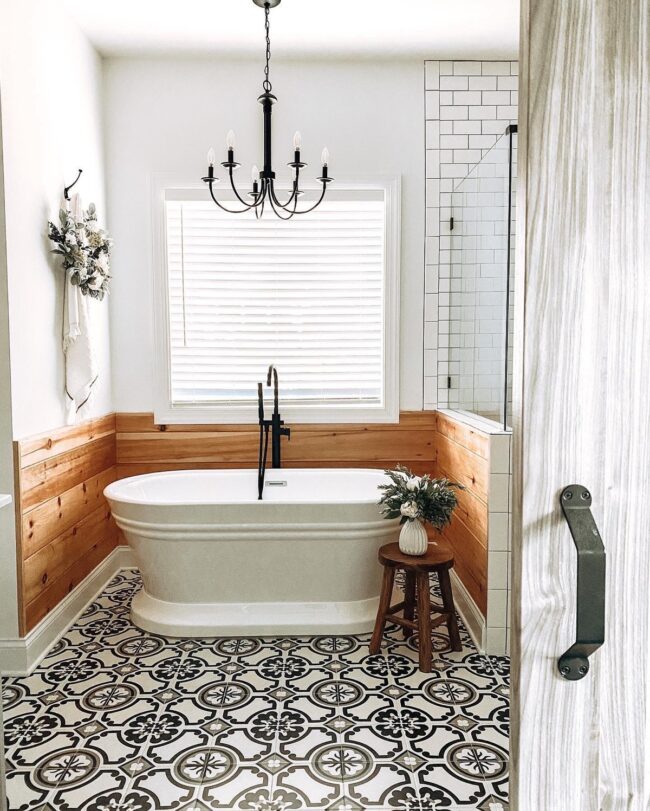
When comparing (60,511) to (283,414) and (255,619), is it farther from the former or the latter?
(283,414)

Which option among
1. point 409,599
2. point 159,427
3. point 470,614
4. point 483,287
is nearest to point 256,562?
point 409,599

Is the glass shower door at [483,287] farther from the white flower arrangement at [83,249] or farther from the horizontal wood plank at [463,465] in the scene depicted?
the white flower arrangement at [83,249]

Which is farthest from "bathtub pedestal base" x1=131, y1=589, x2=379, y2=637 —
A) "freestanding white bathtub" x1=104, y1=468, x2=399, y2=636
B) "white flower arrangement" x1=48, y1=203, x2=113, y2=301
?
"white flower arrangement" x1=48, y1=203, x2=113, y2=301

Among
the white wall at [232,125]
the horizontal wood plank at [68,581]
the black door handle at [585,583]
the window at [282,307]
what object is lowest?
the horizontal wood plank at [68,581]

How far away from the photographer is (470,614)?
317 centimetres

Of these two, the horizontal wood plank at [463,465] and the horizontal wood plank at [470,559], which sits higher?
the horizontal wood plank at [463,465]

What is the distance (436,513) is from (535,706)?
2041 mm

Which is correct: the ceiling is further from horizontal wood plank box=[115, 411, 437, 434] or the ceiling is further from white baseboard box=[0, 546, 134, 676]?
white baseboard box=[0, 546, 134, 676]

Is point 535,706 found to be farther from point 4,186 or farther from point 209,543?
point 4,186

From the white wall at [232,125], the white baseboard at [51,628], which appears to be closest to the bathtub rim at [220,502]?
the white baseboard at [51,628]

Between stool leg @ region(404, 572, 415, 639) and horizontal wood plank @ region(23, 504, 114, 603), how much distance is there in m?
1.65

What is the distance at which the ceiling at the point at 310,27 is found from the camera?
10.7ft

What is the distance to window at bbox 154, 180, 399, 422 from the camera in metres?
3.97

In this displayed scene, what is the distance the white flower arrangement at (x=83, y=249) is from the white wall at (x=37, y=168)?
0.06 metres
